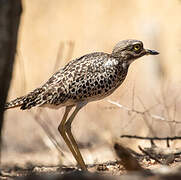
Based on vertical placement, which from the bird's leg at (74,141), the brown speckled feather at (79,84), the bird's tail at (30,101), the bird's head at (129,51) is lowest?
the bird's leg at (74,141)

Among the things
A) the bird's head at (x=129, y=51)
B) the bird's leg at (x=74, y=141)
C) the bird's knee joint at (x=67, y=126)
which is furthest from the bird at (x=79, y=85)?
the bird's knee joint at (x=67, y=126)

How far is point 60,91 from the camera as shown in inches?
336

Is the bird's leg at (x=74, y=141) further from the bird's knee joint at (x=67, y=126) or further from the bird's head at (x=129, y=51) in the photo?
the bird's head at (x=129, y=51)

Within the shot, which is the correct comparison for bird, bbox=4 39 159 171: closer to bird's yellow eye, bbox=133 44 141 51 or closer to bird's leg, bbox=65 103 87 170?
bird's leg, bbox=65 103 87 170

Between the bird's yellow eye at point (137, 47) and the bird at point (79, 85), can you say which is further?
the bird's yellow eye at point (137, 47)

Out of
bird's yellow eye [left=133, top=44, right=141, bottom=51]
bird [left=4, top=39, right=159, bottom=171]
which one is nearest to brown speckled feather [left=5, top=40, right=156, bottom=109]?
bird [left=4, top=39, right=159, bottom=171]

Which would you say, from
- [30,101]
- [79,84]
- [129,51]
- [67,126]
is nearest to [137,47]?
[129,51]

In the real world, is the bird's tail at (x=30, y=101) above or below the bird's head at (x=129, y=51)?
below

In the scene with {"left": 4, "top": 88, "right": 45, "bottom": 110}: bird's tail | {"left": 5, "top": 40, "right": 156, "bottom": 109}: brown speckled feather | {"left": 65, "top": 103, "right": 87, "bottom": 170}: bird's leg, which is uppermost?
{"left": 5, "top": 40, "right": 156, "bottom": 109}: brown speckled feather

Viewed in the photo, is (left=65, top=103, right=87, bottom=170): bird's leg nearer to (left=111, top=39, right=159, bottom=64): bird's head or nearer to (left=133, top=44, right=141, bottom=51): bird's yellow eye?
(left=111, top=39, right=159, bottom=64): bird's head

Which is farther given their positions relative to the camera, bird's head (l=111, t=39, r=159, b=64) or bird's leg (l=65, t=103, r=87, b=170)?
bird's head (l=111, t=39, r=159, b=64)

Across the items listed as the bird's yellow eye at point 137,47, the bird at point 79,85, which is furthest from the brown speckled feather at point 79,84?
the bird's yellow eye at point 137,47

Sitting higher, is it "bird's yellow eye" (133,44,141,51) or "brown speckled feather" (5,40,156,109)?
"bird's yellow eye" (133,44,141,51)

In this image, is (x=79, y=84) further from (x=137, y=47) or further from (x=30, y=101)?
(x=137, y=47)
